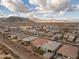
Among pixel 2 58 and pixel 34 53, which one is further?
pixel 34 53

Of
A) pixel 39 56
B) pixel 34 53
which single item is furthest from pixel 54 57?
pixel 34 53

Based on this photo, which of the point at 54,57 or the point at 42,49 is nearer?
the point at 54,57

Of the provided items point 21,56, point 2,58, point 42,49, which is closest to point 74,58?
point 42,49

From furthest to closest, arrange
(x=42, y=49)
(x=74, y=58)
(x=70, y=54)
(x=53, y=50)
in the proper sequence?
(x=42, y=49)
(x=53, y=50)
(x=70, y=54)
(x=74, y=58)

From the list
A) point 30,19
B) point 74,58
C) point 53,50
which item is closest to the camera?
point 74,58

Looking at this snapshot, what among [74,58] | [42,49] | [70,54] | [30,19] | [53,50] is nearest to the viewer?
[74,58]

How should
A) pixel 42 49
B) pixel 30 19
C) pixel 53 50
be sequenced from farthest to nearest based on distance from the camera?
pixel 30 19, pixel 42 49, pixel 53 50

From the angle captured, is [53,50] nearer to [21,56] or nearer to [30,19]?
[21,56]

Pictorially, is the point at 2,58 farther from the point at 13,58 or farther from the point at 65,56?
the point at 65,56
